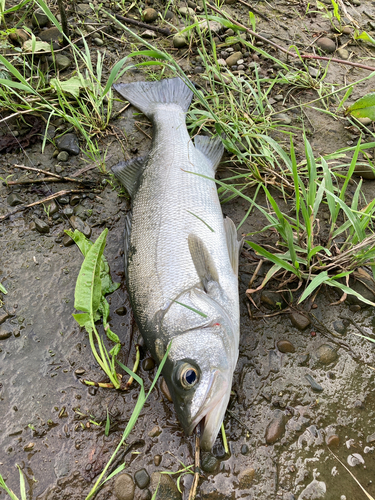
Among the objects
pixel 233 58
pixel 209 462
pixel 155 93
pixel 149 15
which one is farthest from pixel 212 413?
pixel 149 15

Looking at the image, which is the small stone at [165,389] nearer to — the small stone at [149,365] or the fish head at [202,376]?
the small stone at [149,365]

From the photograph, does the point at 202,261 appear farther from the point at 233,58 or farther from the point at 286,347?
the point at 233,58

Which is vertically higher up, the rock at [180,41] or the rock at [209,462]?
the rock at [180,41]

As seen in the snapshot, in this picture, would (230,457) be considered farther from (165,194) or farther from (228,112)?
(228,112)

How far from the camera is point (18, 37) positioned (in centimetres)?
403

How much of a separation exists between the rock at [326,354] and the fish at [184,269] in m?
0.71

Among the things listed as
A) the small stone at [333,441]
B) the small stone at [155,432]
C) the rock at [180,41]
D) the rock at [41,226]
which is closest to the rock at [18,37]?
the rock at [180,41]

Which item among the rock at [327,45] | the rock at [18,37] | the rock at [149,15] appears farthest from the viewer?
the rock at [149,15]

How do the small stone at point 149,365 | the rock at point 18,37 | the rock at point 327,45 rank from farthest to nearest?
the rock at point 327,45 < the rock at point 18,37 < the small stone at point 149,365

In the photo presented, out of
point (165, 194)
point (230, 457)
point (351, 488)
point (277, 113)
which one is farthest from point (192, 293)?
point (277, 113)

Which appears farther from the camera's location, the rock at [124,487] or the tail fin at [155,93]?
the tail fin at [155,93]

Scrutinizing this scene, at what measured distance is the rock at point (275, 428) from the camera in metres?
2.36

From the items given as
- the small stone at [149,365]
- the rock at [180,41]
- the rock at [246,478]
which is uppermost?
the rock at [180,41]

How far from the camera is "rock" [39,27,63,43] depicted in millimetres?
4141
